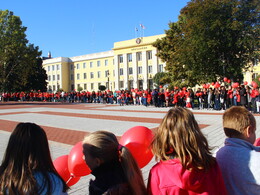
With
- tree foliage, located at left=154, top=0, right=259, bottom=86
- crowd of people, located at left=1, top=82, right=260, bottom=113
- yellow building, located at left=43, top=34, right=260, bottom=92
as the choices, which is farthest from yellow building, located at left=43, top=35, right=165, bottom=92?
tree foliage, located at left=154, top=0, right=259, bottom=86

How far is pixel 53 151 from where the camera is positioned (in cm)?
670

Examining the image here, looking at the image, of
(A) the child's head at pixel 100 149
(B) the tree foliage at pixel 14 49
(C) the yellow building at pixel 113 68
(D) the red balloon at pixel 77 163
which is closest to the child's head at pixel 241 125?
(A) the child's head at pixel 100 149

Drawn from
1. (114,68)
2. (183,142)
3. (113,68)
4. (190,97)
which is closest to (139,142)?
(183,142)

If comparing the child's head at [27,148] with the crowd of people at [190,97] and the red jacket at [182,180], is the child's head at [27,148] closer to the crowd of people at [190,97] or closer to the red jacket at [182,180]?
the red jacket at [182,180]

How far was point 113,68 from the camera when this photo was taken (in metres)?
81.5

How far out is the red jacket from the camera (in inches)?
68.2

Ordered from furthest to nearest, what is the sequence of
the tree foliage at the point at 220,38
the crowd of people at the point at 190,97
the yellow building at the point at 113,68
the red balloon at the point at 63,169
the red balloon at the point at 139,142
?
the yellow building at the point at 113,68
the tree foliage at the point at 220,38
the crowd of people at the point at 190,97
the red balloon at the point at 63,169
the red balloon at the point at 139,142

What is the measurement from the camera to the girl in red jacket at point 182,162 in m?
1.75

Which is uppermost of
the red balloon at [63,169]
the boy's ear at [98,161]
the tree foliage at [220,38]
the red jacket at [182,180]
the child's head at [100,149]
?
the tree foliage at [220,38]

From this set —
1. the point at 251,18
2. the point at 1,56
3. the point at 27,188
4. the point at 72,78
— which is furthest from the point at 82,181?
the point at 72,78

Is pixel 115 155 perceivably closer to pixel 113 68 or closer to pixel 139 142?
pixel 139 142

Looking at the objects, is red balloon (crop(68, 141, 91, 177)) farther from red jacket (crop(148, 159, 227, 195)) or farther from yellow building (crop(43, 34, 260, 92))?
yellow building (crop(43, 34, 260, 92))

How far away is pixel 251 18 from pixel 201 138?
24711 mm

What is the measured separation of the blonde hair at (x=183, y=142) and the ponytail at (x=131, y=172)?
21 centimetres
